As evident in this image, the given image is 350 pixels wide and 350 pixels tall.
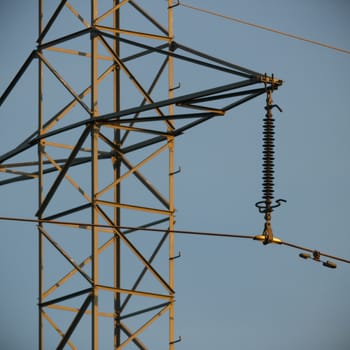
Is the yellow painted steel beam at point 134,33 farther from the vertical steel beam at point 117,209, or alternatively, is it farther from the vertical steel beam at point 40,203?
the vertical steel beam at point 40,203

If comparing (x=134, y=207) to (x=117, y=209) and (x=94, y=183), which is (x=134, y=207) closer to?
(x=94, y=183)

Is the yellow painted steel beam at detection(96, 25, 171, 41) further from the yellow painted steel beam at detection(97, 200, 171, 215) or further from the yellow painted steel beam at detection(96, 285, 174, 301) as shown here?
the yellow painted steel beam at detection(96, 285, 174, 301)

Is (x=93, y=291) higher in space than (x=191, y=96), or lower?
lower

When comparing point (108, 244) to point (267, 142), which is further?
point (108, 244)

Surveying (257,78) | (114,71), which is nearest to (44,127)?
(114,71)

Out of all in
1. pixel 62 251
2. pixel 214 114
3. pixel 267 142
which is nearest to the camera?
pixel 267 142

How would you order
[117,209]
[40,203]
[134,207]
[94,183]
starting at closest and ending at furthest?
[94,183]
[134,207]
[40,203]
[117,209]

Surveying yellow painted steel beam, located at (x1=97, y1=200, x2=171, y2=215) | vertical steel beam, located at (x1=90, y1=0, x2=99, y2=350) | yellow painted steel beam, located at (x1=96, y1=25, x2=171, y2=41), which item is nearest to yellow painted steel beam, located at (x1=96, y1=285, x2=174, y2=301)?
vertical steel beam, located at (x1=90, y1=0, x2=99, y2=350)

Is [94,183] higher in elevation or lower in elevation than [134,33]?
lower

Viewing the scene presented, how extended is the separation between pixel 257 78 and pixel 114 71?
20.2ft

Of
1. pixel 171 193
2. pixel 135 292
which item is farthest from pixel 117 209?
pixel 135 292

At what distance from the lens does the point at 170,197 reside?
37281 millimetres

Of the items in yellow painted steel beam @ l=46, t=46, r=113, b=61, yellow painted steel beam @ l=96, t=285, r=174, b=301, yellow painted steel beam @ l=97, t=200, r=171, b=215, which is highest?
yellow painted steel beam @ l=46, t=46, r=113, b=61

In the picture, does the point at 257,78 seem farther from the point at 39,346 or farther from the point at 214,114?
the point at 39,346
